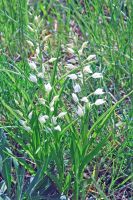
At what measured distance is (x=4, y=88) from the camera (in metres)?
1.84

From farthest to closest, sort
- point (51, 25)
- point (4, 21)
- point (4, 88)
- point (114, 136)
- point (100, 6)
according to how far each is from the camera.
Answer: point (51, 25)
point (4, 21)
point (100, 6)
point (4, 88)
point (114, 136)

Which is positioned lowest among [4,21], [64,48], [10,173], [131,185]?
[131,185]

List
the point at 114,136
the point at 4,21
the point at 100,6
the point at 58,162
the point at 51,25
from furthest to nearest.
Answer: the point at 51,25 → the point at 4,21 → the point at 100,6 → the point at 114,136 → the point at 58,162

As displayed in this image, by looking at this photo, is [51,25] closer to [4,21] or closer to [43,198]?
[4,21]

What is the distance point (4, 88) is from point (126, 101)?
569 mm

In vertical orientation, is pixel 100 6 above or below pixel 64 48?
above

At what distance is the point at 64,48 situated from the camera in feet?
7.59

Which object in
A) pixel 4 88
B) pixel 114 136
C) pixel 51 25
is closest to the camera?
pixel 114 136

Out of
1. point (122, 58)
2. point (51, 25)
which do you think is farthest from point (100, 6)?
point (51, 25)

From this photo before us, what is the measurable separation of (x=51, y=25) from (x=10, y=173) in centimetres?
106

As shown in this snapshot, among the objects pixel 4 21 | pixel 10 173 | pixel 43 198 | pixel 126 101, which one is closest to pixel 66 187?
pixel 43 198

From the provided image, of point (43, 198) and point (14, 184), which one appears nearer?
point (43, 198)

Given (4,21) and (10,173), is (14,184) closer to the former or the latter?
(10,173)

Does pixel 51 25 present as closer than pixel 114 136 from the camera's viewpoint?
No
